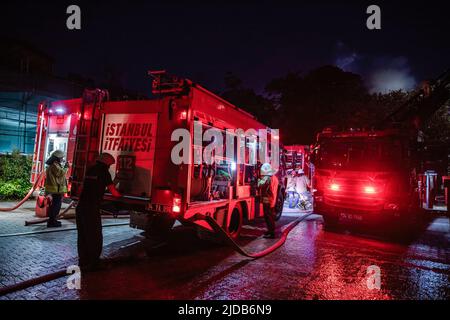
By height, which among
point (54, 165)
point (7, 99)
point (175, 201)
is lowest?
point (175, 201)

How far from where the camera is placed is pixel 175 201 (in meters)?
5.01

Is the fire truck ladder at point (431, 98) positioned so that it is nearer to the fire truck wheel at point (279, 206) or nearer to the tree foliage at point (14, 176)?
the fire truck wheel at point (279, 206)

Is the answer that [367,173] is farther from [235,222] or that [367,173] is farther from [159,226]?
[159,226]

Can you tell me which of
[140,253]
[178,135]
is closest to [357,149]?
[178,135]

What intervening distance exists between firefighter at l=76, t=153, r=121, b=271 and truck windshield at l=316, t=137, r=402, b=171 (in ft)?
21.9

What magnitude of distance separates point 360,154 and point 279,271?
5.04 m

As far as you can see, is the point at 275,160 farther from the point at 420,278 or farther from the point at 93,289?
the point at 93,289

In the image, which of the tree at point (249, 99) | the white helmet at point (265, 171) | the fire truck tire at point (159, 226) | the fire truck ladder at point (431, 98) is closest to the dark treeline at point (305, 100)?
the tree at point (249, 99)

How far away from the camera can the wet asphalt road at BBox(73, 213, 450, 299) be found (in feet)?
13.0

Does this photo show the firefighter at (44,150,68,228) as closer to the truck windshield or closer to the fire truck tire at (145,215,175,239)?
the fire truck tire at (145,215,175,239)

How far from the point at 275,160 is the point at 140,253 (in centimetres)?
576

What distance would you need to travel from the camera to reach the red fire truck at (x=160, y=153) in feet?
17.0

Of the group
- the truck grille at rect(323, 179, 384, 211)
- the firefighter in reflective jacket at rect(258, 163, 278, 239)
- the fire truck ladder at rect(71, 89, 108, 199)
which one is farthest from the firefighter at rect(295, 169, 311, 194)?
the fire truck ladder at rect(71, 89, 108, 199)

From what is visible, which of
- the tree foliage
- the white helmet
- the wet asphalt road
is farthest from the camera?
the tree foliage
